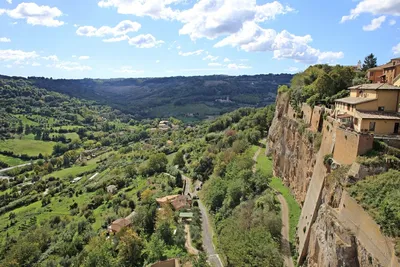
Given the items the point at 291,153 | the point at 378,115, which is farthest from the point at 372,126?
the point at 291,153

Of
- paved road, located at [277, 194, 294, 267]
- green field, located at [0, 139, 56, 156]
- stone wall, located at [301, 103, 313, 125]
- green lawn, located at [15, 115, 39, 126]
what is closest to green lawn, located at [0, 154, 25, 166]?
green field, located at [0, 139, 56, 156]

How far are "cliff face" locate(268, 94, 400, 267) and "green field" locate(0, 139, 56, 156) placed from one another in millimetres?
140308

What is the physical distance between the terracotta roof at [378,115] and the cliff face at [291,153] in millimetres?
8075

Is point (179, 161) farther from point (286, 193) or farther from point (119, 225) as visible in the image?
point (286, 193)

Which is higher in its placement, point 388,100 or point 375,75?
point 375,75

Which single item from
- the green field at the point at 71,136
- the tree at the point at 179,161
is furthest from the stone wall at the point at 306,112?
the green field at the point at 71,136

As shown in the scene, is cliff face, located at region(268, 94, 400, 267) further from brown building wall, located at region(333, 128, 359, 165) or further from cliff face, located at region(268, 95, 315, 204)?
brown building wall, located at region(333, 128, 359, 165)

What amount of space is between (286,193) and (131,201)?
40209 mm

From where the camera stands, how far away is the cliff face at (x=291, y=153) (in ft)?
120

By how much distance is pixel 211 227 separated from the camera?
49531 millimetres

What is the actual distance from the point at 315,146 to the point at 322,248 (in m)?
12.6

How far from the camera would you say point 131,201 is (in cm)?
7131

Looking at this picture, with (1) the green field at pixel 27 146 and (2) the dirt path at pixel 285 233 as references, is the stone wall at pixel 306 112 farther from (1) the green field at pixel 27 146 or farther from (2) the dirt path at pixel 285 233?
(1) the green field at pixel 27 146

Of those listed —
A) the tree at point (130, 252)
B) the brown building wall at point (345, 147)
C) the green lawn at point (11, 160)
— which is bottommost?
the green lawn at point (11, 160)
